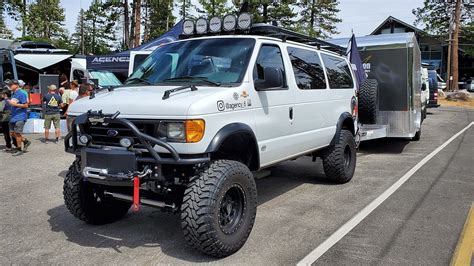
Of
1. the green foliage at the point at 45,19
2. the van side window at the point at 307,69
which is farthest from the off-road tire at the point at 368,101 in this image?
the green foliage at the point at 45,19

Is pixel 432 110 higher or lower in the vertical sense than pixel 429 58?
lower

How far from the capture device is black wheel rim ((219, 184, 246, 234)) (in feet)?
14.6

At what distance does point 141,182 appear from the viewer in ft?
14.1

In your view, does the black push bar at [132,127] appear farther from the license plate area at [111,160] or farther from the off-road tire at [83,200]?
the off-road tire at [83,200]

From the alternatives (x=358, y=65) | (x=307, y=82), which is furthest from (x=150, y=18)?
(x=307, y=82)

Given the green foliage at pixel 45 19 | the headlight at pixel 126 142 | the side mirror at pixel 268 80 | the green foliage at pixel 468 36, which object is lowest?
the headlight at pixel 126 142

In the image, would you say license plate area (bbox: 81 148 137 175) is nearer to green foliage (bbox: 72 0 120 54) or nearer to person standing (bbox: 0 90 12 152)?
person standing (bbox: 0 90 12 152)

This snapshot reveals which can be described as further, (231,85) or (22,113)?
(22,113)

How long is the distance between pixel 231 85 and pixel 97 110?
4.46ft

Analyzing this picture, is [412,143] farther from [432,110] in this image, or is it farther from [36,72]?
[36,72]

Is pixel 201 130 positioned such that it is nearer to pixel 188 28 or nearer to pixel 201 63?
pixel 201 63

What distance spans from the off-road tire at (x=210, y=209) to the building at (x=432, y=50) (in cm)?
5240

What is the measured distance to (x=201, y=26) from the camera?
5922 mm

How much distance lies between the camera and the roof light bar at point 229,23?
18.8ft
